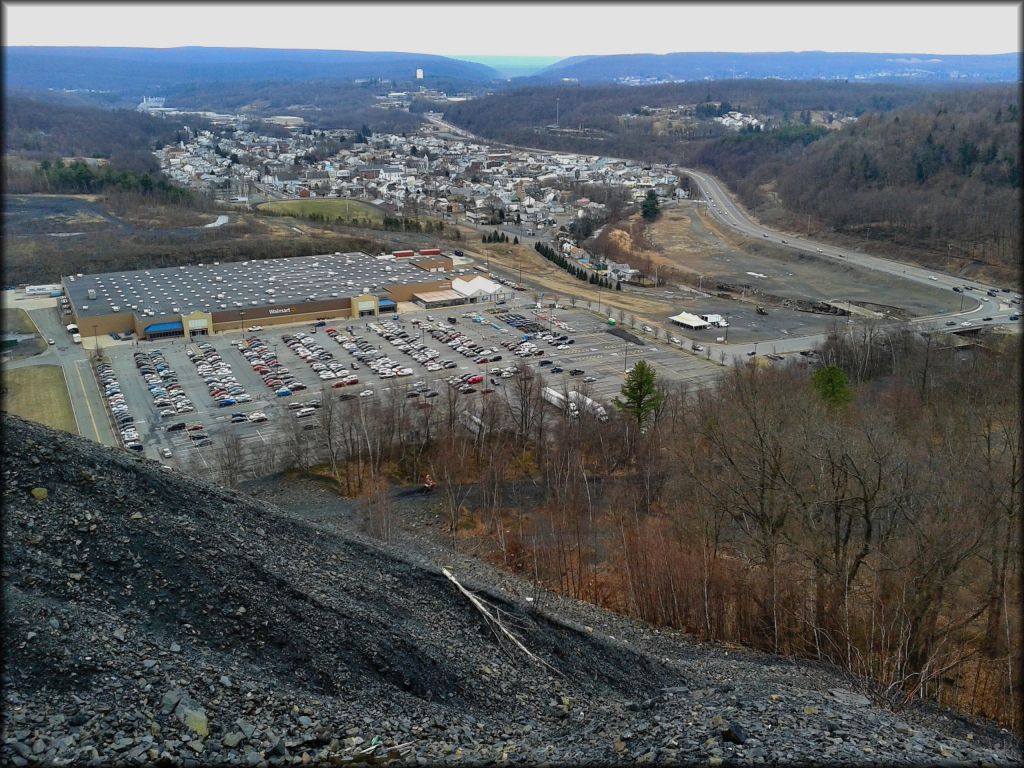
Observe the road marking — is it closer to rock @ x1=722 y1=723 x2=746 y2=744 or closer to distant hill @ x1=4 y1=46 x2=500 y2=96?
rock @ x1=722 y1=723 x2=746 y2=744

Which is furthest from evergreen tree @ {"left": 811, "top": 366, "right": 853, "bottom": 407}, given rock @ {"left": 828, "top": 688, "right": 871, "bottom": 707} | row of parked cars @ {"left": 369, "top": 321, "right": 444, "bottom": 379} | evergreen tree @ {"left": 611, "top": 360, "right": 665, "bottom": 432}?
row of parked cars @ {"left": 369, "top": 321, "right": 444, "bottom": 379}

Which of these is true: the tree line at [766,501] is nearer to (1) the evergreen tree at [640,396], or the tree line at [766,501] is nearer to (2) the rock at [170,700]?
(1) the evergreen tree at [640,396]

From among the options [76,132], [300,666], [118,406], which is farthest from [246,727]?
[76,132]

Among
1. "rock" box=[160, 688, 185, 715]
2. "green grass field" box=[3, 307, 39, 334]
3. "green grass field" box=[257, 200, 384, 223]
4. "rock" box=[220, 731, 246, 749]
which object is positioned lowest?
"green grass field" box=[3, 307, 39, 334]

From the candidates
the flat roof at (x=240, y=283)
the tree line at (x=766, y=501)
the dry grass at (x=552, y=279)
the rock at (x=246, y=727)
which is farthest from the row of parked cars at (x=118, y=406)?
the dry grass at (x=552, y=279)

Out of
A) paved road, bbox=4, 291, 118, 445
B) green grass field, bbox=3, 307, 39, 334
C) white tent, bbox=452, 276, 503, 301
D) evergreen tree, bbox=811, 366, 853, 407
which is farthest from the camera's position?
white tent, bbox=452, 276, 503, 301

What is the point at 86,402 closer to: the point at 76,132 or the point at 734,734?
the point at 734,734

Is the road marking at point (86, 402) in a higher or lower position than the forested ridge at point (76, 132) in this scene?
lower
